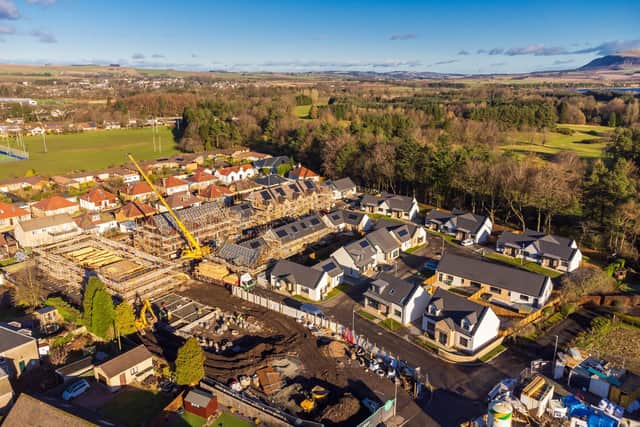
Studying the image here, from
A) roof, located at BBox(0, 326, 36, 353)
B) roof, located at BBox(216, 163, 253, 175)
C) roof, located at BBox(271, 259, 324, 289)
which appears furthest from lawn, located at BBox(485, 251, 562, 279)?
roof, located at BBox(216, 163, 253, 175)

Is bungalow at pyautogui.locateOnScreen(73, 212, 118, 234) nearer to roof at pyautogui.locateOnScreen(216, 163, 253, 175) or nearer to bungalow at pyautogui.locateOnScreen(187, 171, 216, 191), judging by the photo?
bungalow at pyautogui.locateOnScreen(187, 171, 216, 191)

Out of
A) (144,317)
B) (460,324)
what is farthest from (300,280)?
(460,324)

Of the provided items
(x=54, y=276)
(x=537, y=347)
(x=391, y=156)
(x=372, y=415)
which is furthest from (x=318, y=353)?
(x=391, y=156)

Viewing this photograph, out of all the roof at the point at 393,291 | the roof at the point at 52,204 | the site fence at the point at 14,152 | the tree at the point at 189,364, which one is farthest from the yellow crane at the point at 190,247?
the site fence at the point at 14,152

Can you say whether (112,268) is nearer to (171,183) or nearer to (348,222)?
(348,222)

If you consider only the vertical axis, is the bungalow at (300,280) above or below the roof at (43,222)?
below

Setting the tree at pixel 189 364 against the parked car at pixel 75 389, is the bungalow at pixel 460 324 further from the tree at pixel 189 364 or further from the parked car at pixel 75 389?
the parked car at pixel 75 389
